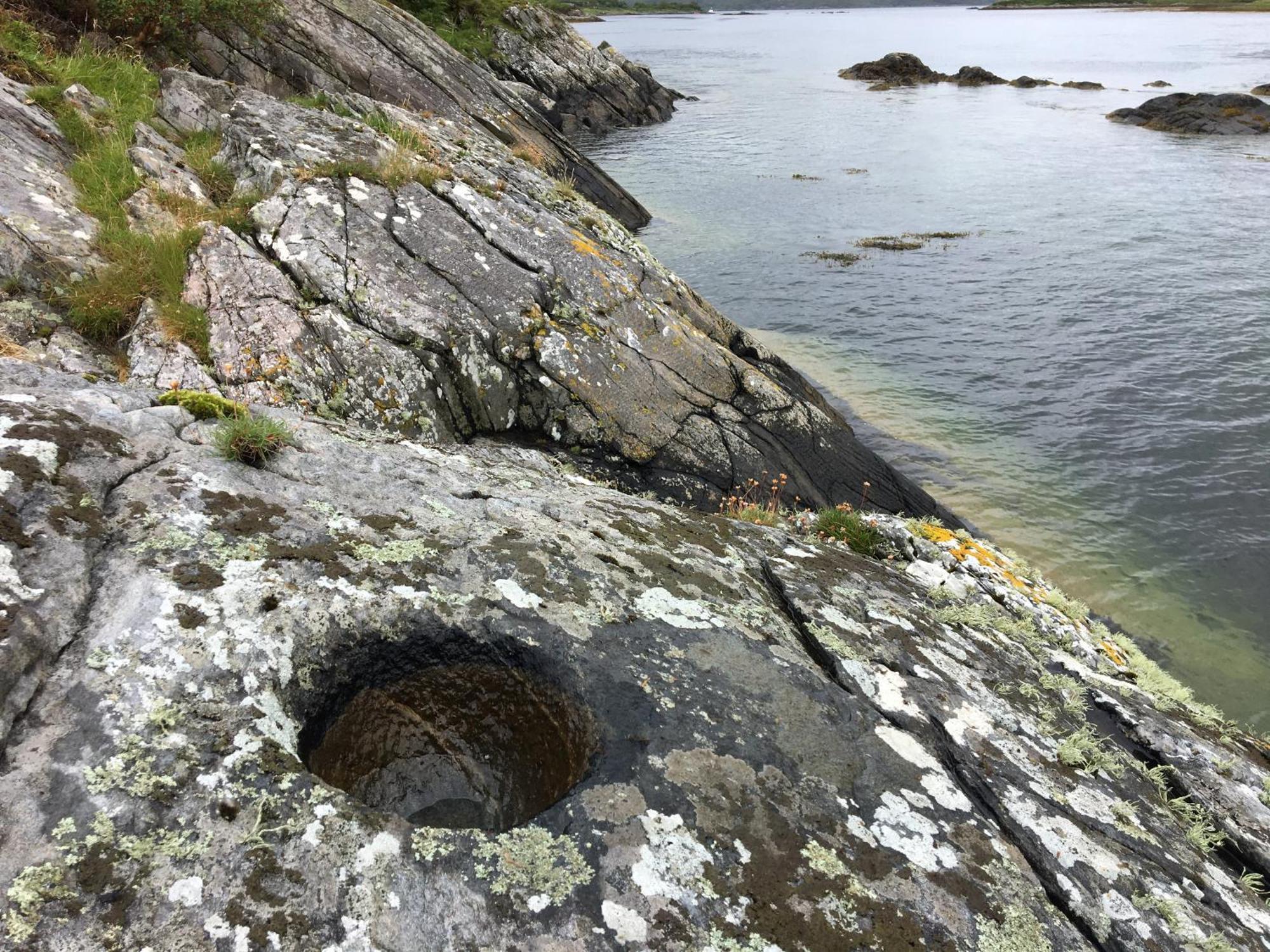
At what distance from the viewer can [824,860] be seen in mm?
3330

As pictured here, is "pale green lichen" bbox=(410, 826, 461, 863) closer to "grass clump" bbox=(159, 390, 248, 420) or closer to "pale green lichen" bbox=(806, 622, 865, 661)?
"pale green lichen" bbox=(806, 622, 865, 661)

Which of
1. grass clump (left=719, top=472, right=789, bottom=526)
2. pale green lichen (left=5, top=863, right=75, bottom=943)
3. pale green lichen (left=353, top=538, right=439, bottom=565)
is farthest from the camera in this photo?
grass clump (left=719, top=472, right=789, bottom=526)

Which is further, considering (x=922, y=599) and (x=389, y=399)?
(x=389, y=399)

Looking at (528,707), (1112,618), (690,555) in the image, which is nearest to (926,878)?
(528,707)

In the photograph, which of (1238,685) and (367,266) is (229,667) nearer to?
(367,266)

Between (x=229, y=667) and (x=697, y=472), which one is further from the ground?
(x=229, y=667)

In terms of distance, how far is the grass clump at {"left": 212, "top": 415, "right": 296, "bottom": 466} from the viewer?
4785 mm

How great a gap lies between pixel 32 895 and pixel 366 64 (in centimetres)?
2214

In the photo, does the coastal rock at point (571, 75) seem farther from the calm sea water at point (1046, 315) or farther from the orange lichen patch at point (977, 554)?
the orange lichen patch at point (977, 554)

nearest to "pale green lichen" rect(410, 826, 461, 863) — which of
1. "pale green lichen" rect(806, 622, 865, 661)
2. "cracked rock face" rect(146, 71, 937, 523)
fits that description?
"pale green lichen" rect(806, 622, 865, 661)

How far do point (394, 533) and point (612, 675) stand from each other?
1.72m

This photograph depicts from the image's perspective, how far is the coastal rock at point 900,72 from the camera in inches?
3310

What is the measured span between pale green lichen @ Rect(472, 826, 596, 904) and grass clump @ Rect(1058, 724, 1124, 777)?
3413 mm

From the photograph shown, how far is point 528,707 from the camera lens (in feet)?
12.9
